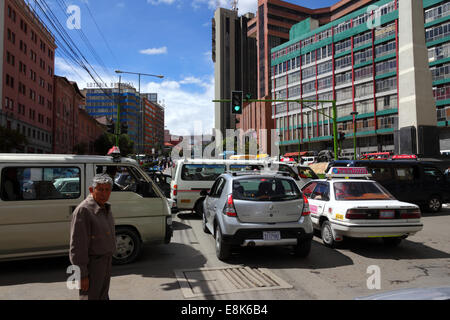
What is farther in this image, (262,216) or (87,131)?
(87,131)

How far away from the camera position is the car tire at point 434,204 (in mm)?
12859

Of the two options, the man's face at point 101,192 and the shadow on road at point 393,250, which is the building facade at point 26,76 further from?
the man's face at point 101,192

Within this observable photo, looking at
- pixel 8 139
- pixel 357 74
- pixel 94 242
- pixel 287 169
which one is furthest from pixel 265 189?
pixel 357 74

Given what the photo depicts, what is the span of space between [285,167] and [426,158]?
58.7 ft

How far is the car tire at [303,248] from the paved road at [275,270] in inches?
4.5

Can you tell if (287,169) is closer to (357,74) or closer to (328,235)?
(328,235)

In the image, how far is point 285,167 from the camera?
1284cm

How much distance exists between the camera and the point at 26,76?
46.8 m

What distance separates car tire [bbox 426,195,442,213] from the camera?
12.9 meters

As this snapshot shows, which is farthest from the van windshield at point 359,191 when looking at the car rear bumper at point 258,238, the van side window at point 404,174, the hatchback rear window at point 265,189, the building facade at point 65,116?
the building facade at point 65,116

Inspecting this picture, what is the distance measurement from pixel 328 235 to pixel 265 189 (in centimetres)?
214
